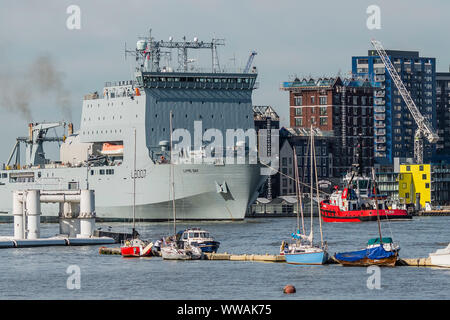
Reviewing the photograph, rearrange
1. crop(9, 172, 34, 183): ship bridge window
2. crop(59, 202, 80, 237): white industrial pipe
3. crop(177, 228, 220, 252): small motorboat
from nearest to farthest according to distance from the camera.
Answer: crop(177, 228, 220, 252): small motorboat → crop(59, 202, 80, 237): white industrial pipe → crop(9, 172, 34, 183): ship bridge window

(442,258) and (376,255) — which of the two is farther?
(376,255)

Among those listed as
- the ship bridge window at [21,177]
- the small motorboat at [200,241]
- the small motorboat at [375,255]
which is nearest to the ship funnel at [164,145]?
the ship bridge window at [21,177]

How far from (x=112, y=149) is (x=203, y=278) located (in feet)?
183

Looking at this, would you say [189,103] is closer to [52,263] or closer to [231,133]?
[231,133]

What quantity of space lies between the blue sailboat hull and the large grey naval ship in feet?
137

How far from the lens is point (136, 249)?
7144cm

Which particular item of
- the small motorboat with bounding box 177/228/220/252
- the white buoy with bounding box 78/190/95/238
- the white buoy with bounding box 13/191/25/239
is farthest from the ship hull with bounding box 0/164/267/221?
the small motorboat with bounding box 177/228/220/252

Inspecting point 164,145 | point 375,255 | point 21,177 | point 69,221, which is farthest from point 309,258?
point 21,177

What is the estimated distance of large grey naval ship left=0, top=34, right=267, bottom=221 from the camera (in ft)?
348

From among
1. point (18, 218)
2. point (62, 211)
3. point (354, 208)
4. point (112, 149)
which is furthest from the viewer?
point (354, 208)

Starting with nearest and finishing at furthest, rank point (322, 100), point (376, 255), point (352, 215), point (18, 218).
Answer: point (376, 255) < point (18, 218) < point (352, 215) < point (322, 100)

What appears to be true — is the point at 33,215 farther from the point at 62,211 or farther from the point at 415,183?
the point at 415,183

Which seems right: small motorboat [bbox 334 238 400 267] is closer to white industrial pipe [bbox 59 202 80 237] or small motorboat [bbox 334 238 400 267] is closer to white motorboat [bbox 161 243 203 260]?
white motorboat [bbox 161 243 203 260]
